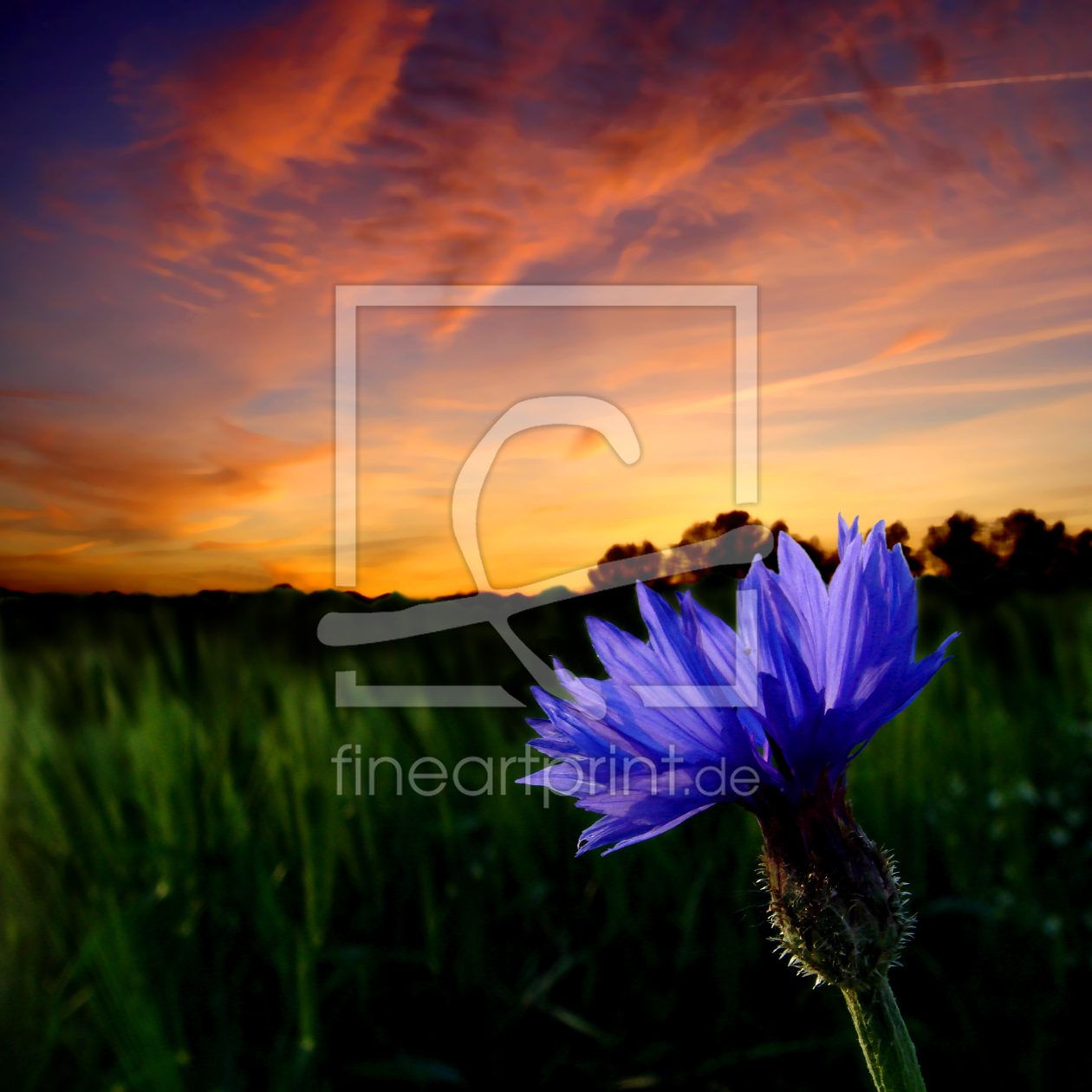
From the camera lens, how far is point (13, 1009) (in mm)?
1312

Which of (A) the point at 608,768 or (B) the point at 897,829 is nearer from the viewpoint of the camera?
(A) the point at 608,768

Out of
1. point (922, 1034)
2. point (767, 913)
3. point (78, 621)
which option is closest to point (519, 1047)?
point (922, 1034)

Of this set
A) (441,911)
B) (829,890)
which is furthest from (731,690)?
(441,911)

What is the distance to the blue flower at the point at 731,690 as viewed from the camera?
2.00 feet

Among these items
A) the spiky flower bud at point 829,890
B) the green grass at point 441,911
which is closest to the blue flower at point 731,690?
the spiky flower bud at point 829,890

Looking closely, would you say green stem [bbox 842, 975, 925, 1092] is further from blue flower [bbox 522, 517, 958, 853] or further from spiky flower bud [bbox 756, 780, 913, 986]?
blue flower [bbox 522, 517, 958, 853]

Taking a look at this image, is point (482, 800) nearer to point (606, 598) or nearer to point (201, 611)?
point (606, 598)

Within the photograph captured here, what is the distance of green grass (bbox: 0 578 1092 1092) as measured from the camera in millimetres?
1336

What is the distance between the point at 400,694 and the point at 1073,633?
165 centimetres

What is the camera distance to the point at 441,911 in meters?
1.54

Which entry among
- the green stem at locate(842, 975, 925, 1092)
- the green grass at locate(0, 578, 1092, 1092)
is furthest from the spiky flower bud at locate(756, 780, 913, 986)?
the green grass at locate(0, 578, 1092, 1092)

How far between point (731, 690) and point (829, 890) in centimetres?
18

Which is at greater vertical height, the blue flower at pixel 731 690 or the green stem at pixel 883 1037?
the blue flower at pixel 731 690

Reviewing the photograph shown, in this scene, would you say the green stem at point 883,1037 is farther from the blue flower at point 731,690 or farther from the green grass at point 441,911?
the green grass at point 441,911
